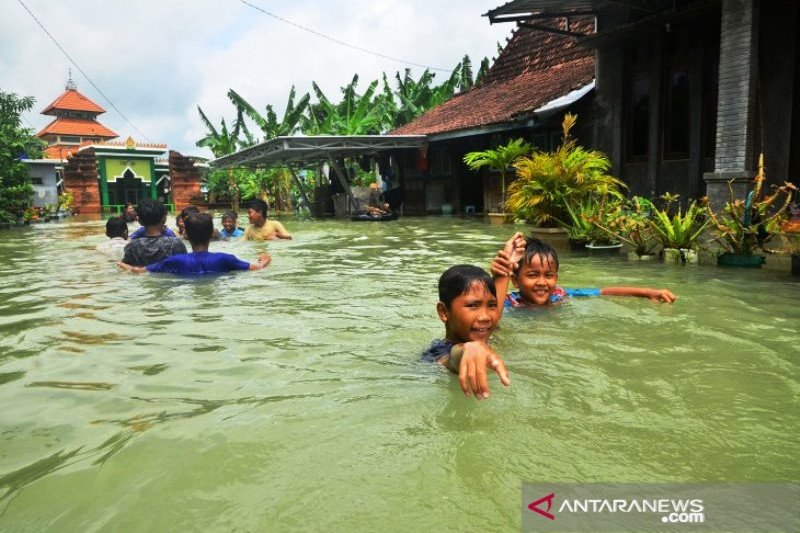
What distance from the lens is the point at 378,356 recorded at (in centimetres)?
368

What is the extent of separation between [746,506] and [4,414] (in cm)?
305

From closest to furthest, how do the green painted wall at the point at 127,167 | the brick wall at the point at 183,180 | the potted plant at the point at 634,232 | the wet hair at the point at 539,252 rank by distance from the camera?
1. the wet hair at the point at 539,252
2. the potted plant at the point at 634,232
3. the green painted wall at the point at 127,167
4. the brick wall at the point at 183,180

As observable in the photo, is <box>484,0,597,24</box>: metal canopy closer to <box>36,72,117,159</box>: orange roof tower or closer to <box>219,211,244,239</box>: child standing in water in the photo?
<box>219,211,244,239</box>: child standing in water

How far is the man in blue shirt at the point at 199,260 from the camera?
260 inches

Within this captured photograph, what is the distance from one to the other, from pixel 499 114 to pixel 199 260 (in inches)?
441

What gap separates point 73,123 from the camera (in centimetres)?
4638

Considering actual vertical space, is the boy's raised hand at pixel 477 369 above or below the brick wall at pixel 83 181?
below

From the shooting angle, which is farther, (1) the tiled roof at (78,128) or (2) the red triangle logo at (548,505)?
(1) the tiled roof at (78,128)

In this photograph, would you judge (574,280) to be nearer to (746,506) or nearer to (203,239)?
(203,239)

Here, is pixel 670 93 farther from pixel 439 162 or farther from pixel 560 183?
pixel 439 162

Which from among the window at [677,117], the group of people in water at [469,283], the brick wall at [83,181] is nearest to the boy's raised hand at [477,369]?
the group of people in water at [469,283]

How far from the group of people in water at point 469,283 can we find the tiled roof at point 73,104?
44.3 metres
